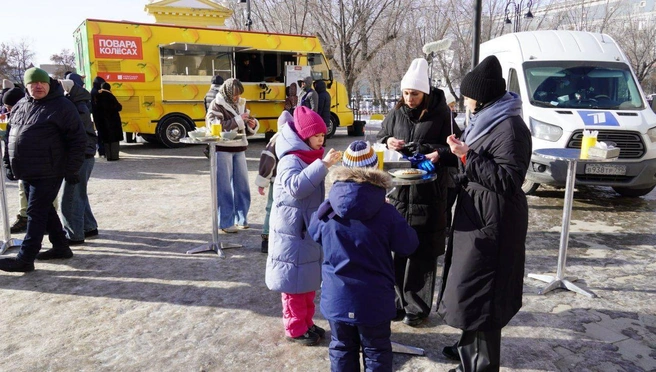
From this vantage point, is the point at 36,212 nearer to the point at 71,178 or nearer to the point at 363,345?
the point at 71,178

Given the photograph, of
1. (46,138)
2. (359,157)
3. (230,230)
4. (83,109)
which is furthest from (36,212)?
(359,157)

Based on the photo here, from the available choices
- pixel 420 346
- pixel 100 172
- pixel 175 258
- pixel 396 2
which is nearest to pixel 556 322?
pixel 420 346

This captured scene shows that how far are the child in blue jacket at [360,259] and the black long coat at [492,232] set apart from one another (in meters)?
0.37

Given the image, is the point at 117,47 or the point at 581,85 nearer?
the point at 581,85

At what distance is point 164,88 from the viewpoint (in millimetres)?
12984

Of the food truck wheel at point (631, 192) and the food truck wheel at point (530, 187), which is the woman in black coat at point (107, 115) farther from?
the food truck wheel at point (631, 192)

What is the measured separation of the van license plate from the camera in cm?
692

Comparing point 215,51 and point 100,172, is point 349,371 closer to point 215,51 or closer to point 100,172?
point 100,172

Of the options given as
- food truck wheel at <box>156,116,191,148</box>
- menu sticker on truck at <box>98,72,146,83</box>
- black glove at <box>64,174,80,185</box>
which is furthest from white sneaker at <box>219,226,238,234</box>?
menu sticker on truck at <box>98,72,146,83</box>

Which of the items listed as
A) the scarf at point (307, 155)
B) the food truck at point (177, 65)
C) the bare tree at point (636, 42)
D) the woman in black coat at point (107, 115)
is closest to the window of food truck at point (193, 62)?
the food truck at point (177, 65)

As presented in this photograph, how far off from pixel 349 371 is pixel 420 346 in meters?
0.95

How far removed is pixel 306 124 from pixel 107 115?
354 inches

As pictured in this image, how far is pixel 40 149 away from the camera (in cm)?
459

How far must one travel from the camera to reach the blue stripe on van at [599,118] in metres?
6.91
